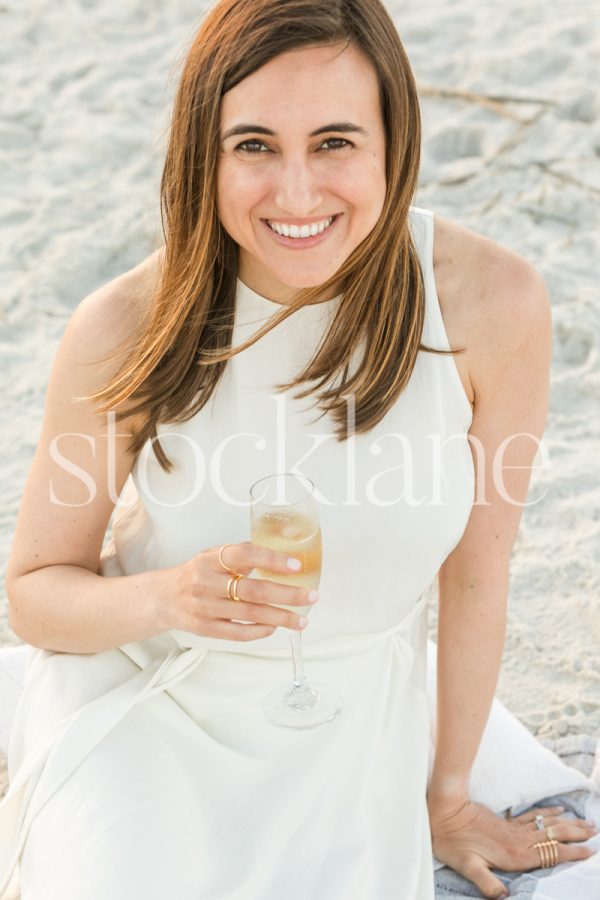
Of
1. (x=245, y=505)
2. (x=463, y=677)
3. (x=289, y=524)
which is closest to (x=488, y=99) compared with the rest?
(x=463, y=677)

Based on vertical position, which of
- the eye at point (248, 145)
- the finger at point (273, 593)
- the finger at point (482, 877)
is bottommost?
the finger at point (482, 877)

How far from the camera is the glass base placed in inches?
101

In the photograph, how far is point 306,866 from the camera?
2453 millimetres

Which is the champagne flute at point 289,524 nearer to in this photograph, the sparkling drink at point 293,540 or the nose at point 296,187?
the sparkling drink at point 293,540

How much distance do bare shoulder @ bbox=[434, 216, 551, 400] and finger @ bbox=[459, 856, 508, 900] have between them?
1.09 metres

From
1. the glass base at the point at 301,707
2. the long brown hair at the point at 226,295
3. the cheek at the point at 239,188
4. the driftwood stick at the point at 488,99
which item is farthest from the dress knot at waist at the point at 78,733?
the driftwood stick at the point at 488,99

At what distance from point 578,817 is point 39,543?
1437 mm

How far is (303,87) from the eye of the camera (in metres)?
2.20

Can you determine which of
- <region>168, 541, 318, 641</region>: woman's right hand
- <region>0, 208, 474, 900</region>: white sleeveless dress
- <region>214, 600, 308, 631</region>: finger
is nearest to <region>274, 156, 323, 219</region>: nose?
<region>0, 208, 474, 900</region>: white sleeveless dress

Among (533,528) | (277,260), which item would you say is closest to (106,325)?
(277,260)

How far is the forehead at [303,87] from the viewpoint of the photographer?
2195 millimetres

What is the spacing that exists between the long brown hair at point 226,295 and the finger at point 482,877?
103 centimetres

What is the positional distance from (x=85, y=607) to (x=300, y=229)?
0.90 m

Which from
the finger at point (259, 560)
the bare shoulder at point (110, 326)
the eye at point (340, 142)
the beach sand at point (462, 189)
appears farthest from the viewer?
the beach sand at point (462, 189)
